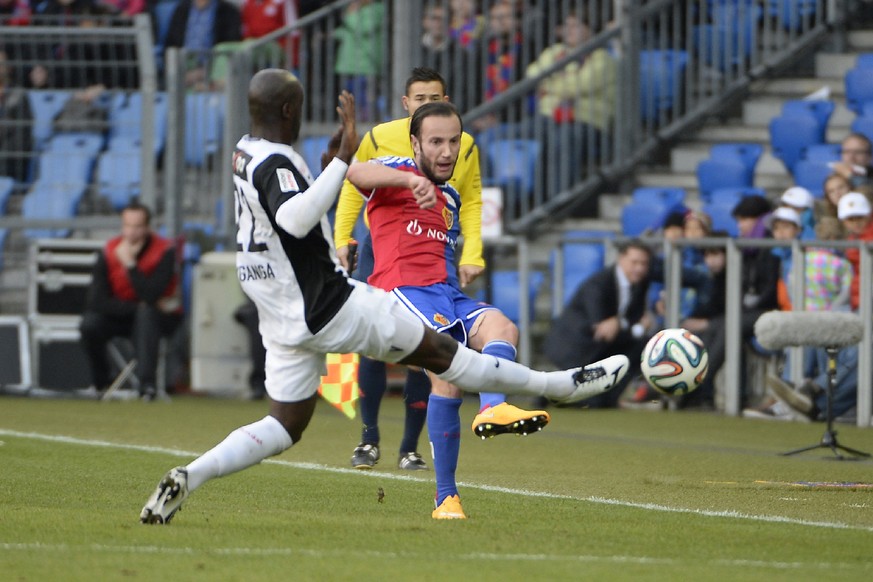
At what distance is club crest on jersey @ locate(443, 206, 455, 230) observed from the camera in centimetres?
786

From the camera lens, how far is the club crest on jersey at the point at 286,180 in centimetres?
614

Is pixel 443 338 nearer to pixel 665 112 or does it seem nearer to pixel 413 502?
pixel 413 502

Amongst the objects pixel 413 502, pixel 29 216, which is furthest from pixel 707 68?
pixel 413 502

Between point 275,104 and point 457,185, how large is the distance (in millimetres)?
2429

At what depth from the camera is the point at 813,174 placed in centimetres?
1569

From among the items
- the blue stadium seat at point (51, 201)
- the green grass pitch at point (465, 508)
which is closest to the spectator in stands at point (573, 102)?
the blue stadium seat at point (51, 201)

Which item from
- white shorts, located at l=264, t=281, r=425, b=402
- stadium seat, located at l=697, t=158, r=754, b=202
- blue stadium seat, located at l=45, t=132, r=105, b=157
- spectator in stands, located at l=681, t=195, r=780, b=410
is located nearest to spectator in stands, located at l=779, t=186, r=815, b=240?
spectator in stands, located at l=681, t=195, r=780, b=410

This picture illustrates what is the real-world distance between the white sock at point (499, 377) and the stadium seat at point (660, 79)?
38.0ft

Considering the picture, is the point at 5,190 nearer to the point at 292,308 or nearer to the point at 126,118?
the point at 126,118

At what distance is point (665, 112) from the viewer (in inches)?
710

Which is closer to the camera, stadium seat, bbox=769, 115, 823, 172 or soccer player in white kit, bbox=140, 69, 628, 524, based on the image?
soccer player in white kit, bbox=140, 69, 628, 524

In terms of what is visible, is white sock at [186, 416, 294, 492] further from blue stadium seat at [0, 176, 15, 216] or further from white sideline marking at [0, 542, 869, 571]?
blue stadium seat at [0, 176, 15, 216]

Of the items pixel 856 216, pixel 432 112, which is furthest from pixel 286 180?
pixel 856 216

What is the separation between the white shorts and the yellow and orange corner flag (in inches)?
134
